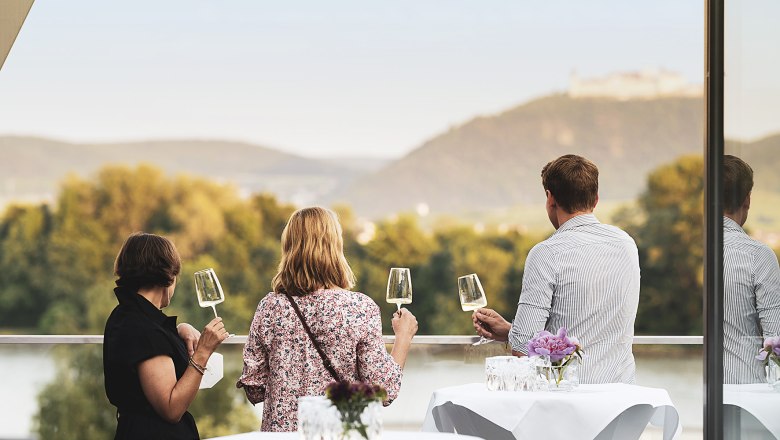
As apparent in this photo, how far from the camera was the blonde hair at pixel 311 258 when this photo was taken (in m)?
2.79

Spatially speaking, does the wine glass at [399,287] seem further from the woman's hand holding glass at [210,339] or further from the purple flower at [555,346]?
the woman's hand holding glass at [210,339]

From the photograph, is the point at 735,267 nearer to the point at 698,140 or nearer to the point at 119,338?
the point at 119,338

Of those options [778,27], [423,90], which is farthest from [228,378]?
[423,90]

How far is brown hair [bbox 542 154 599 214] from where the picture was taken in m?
3.19

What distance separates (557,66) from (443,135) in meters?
2.56

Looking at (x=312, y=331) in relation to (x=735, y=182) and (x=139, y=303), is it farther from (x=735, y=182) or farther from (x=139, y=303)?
(x=735, y=182)

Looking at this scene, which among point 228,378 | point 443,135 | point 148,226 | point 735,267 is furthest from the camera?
point 443,135

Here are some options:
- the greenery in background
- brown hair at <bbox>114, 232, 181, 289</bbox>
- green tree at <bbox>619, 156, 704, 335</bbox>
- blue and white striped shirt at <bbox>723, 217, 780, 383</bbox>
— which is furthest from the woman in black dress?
green tree at <bbox>619, 156, 704, 335</bbox>

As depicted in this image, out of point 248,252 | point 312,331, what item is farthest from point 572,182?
point 248,252

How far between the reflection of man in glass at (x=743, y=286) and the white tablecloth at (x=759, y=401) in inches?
1.0

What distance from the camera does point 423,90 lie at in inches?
858

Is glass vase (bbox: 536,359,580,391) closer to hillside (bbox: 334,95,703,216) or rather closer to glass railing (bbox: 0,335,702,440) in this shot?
glass railing (bbox: 0,335,702,440)

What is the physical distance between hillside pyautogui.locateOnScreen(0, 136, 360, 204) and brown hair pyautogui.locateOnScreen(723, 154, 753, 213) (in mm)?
17775

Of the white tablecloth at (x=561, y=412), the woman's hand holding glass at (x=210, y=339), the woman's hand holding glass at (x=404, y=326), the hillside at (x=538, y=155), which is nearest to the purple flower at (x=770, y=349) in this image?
A: the white tablecloth at (x=561, y=412)
